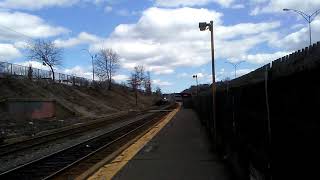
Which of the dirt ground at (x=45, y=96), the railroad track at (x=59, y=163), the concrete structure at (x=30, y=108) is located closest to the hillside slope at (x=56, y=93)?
the dirt ground at (x=45, y=96)

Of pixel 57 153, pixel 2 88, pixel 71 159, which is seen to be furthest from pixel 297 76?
pixel 2 88

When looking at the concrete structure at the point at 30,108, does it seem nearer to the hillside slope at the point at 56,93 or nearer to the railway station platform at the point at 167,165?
the hillside slope at the point at 56,93

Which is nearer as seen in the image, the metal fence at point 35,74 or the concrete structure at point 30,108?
the concrete structure at point 30,108

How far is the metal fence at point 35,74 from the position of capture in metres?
67.8

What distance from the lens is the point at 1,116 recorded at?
146 feet

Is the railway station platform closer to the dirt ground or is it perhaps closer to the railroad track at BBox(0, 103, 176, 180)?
the railroad track at BBox(0, 103, 176, 180)

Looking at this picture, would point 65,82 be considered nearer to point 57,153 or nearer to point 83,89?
point 83,89

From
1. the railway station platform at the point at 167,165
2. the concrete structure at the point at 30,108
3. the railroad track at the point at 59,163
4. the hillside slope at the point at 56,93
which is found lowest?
the railroad track at the point at 59,163

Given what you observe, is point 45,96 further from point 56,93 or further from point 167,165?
point 167,165

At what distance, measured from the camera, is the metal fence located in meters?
67.8

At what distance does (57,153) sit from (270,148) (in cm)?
1472

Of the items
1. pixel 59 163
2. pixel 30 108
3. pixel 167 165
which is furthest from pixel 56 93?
pixel 167 165

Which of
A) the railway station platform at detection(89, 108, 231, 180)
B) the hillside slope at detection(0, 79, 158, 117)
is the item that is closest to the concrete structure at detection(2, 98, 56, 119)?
the hillside slope at detection(0, 79, 158, 117)

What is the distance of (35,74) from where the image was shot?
81.0 meters
